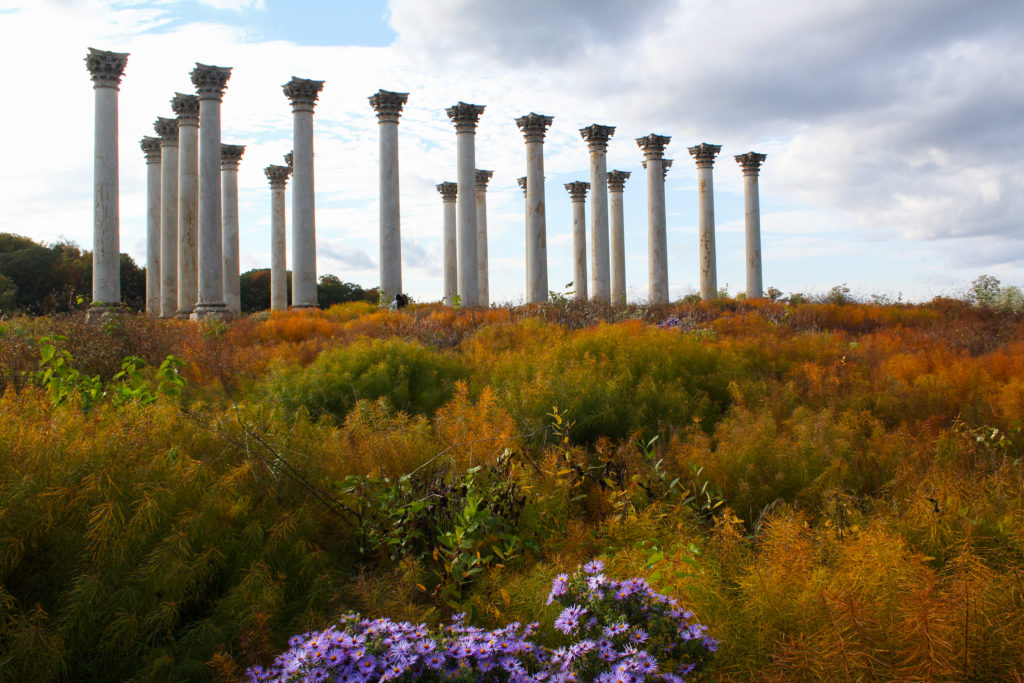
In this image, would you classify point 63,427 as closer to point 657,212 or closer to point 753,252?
point 657,212

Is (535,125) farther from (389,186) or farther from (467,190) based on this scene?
(389,186)

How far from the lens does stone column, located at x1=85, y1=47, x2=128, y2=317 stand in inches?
1001

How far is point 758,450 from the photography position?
6367 mm

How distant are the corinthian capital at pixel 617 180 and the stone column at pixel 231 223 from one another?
17.9 meters

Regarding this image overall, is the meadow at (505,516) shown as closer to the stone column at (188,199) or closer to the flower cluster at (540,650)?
the flower cluster at (540,650)

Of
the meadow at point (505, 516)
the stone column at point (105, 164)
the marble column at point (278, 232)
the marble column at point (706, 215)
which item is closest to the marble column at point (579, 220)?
the marble column at point (706, 215)

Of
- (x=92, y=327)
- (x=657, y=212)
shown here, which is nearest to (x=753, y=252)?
(x=657, y=212)

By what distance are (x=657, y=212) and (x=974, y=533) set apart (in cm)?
3004

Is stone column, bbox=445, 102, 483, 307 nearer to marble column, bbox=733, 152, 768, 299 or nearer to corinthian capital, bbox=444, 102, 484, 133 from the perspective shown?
corinthian capital, bbox=444, 102, 484, 133

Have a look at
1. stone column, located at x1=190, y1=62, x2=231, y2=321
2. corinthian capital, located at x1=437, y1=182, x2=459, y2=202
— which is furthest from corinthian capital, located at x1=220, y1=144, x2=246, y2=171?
corinthian capital, located at x1=437, y1=182, x2=459, y2=202

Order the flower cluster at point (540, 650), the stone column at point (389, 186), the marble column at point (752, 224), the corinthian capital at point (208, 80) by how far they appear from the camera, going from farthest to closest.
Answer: the marble column at point (752, 224)
the stone column at point (389, 186)
the corinthian capital at point (208, 80)
the flower cluster at point (540, 650)

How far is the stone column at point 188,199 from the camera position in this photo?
2691cm

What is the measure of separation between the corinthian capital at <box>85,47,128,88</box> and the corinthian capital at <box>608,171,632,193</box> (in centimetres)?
2268

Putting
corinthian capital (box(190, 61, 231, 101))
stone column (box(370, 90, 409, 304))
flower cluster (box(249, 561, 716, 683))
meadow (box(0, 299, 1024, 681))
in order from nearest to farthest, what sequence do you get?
flower cluster (box(249, 561, 716, 683))
meadow (box(0, 299, 1024, 681))
corinthian capital (box(190, 61, 231, 101))
stone column (box(370, 90, 409, 304))
